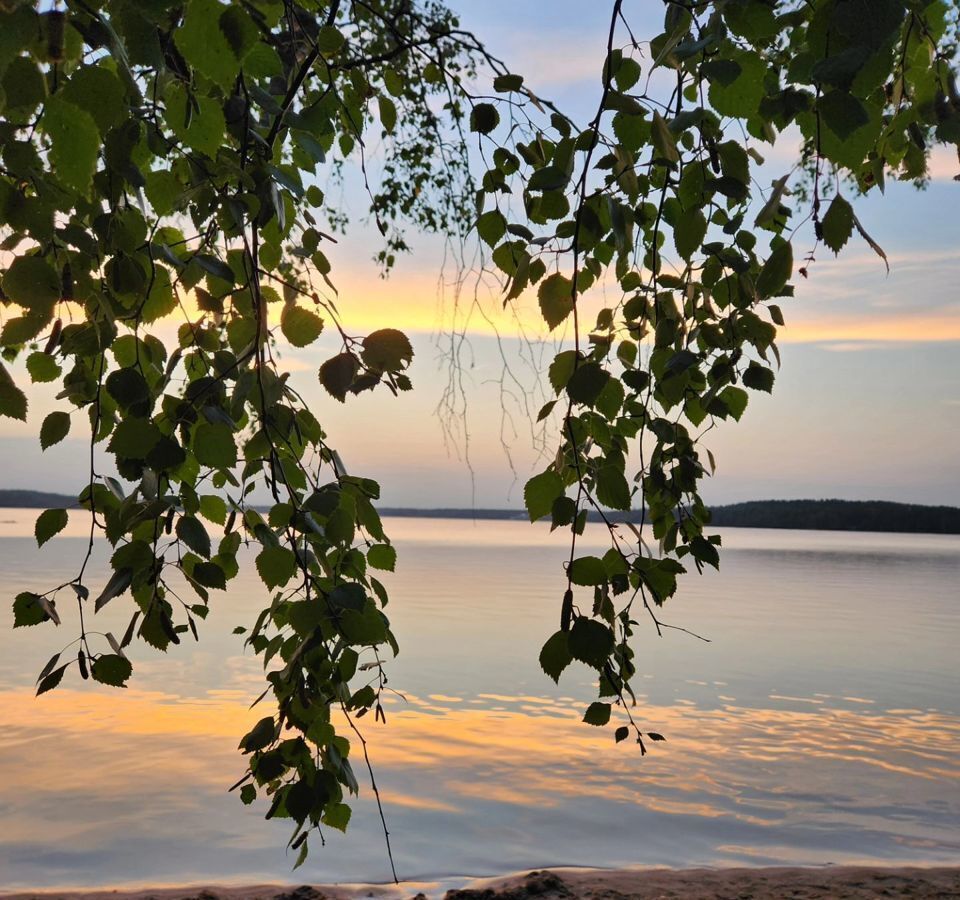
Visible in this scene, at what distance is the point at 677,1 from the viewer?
113 cm

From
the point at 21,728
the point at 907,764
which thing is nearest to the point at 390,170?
the point at 21,728

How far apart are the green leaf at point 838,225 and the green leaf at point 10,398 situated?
74 cm

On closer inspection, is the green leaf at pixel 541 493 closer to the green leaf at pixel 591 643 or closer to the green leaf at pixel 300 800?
the green leaf at pixel 591 643

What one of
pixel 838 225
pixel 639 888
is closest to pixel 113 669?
pixel 838 225

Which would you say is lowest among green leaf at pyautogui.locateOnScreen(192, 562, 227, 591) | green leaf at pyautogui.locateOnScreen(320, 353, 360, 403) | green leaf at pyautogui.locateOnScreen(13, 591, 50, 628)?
green leaf at pyautogui.locateOnScreen(13, 591, 50, 628)

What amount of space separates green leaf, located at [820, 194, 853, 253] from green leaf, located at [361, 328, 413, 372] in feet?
1.73

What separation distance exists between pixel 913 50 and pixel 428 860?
3662mm

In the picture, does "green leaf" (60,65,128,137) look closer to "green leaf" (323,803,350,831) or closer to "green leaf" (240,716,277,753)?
"green leaf" (240,716,277,753)

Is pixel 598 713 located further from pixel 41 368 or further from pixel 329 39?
pixel 329 39

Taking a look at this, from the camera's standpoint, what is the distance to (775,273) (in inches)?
38.2

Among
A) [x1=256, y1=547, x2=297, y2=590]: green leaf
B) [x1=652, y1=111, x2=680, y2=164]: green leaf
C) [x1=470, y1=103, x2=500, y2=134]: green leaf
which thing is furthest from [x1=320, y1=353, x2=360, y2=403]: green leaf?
[x1=470, y1=103, x2=500, y2=134]: green leaf

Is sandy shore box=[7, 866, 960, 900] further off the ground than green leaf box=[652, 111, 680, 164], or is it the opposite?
green leaf box=[652, 111, 680, 164]

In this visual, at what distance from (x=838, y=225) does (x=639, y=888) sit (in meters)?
3.17

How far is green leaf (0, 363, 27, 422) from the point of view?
0.78 metres
